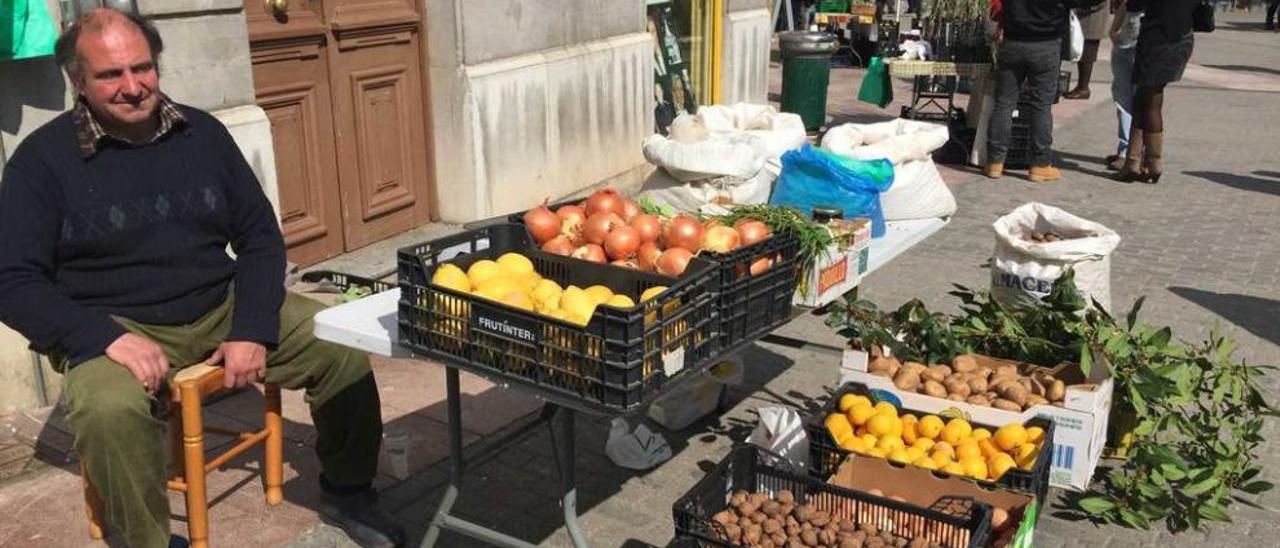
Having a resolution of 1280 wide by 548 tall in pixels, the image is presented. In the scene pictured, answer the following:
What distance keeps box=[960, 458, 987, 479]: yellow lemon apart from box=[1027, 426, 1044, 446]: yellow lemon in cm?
21

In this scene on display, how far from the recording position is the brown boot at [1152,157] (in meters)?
9.66

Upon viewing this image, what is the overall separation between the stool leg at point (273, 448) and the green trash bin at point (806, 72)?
27.5ft

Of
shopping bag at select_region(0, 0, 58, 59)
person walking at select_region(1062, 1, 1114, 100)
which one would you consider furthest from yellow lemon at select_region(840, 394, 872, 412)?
person walking at select_region(1062, 1, 1114, 100)

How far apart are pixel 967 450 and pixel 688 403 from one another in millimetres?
1311

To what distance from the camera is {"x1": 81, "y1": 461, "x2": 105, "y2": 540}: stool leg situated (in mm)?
3600

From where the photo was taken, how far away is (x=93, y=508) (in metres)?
3.66

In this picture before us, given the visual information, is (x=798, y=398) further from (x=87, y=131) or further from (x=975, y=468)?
(x=87, y=131)

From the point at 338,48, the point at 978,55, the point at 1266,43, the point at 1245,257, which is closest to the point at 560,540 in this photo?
the point at 338,48

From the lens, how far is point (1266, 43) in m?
24.0

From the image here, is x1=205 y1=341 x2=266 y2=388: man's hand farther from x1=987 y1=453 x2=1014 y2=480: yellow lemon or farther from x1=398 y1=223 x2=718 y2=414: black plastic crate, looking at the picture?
x1=987 y1=453 x2=1014 y2=480: yellow lemon

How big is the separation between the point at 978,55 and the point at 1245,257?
143 inches

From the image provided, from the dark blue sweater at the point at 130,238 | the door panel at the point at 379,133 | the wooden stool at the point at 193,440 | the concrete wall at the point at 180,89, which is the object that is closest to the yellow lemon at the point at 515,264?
the dark blue sweater at the point at 130,238

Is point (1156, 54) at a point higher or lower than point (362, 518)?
higher

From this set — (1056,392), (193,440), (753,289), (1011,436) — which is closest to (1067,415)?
(1056,392)
